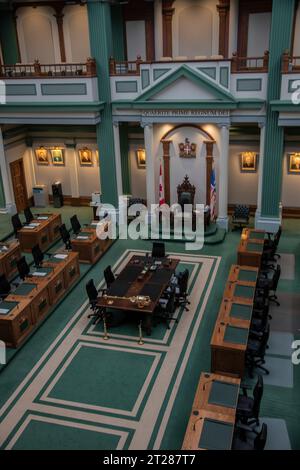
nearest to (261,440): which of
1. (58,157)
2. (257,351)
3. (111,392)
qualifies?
(257,351)

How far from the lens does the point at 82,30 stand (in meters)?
18.9

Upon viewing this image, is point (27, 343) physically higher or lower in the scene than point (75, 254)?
lower

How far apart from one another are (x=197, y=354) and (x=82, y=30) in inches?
538

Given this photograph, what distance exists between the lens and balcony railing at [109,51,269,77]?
52.2ft

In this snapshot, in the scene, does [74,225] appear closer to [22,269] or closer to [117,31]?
[22,269]

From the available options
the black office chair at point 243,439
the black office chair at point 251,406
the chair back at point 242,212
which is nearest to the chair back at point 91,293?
the black office chair at point 251,406

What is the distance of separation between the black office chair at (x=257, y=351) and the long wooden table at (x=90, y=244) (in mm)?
6671

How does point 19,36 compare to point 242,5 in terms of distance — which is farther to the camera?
point 19,36

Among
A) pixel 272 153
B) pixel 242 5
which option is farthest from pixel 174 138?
pixel 242 5

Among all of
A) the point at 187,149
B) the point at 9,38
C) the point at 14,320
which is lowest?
the point at 14,320

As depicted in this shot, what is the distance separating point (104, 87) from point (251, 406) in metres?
12.5

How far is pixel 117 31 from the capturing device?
18.7 metres
